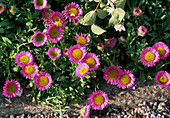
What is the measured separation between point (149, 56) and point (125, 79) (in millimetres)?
350

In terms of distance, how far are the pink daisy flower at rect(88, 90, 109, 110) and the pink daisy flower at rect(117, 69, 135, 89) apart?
20cm

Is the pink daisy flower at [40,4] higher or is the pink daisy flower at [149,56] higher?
the pink daisy flower at [40,4]

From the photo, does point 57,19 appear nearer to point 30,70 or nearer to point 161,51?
point 30,70

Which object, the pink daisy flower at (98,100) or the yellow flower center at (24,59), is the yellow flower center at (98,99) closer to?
the pink daisy flower at (98,100)

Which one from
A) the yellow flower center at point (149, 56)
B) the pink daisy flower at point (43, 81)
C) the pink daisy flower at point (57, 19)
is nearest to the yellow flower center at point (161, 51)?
the yellow flower center at point (149, 56)

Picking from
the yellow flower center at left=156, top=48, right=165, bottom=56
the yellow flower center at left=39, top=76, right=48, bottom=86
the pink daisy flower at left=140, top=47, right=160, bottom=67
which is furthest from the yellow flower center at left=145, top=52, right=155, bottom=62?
the yellow flower center at left=39, top=76, right=48, bottom=86

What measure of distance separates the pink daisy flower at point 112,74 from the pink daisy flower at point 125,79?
4cm

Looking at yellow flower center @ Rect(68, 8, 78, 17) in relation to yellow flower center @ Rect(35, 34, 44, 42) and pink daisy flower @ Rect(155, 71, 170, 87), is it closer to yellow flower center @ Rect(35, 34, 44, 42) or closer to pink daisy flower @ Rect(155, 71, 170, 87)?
yellow flower center @ Rect(35, 34, 44, 42)

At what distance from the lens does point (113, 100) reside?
246cm

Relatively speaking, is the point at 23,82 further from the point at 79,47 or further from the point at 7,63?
the point at 79,47

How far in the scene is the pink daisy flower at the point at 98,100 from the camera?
84.8 inches

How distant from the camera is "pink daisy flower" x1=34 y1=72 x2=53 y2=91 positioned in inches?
84.0

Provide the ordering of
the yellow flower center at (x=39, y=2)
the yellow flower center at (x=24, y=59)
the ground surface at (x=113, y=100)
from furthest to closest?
the ground surface at (x=113, y=100), the yellow flower center at (x=39, y=2), the yellow flower center at (x=24, y=59)

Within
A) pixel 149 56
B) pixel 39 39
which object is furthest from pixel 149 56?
pixel 39 39
